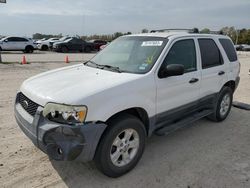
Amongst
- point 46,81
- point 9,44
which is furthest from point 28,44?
point 46,81

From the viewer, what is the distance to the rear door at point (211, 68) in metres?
4.52

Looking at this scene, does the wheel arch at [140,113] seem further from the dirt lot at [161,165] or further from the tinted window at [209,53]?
the tinted window at [209,53]

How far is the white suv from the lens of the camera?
2758mm

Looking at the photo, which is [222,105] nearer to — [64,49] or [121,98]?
[121,98]

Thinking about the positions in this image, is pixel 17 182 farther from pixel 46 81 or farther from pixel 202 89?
pixel 202 89

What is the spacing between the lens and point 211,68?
4.68m

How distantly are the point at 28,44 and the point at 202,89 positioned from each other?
73.1 ft

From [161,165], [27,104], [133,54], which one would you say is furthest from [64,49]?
[161,165]

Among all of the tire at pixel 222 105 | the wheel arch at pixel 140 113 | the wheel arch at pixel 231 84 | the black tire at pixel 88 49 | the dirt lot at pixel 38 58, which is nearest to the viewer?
the wheel arch at pixel 140 113

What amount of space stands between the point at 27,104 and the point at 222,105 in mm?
4004

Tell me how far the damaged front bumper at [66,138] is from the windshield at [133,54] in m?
1.18

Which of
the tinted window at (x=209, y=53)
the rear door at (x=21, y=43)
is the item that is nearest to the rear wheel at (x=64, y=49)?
the rear door at (x=21, y=43)

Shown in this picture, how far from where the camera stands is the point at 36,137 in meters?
2.88

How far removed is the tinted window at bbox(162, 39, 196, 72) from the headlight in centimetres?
154
